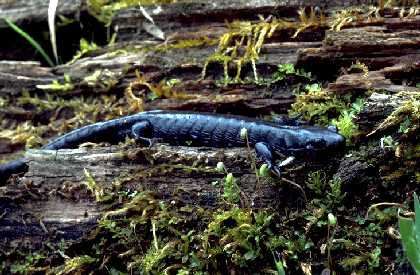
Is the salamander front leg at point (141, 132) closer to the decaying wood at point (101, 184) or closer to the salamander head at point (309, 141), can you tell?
the decaying wood at point (101, 184)

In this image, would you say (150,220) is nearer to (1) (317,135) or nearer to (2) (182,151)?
(2) (182,151)

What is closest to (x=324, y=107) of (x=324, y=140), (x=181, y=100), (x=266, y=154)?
(x=324, y=140)

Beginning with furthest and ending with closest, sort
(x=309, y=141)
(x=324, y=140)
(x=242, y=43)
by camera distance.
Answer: (x=242, y=43)
(x=309, y=141)
(x=324, y=140)

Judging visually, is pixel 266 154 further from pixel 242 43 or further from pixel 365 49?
pixel 242 43

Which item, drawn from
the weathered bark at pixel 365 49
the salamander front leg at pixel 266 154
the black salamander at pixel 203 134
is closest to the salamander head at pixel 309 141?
the black salamander at pixel 203 134

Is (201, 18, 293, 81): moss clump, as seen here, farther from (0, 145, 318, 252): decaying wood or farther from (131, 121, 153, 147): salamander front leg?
(0, 145, 318, 252): decaying wood

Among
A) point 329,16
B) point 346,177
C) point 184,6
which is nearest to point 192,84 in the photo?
point 184,6

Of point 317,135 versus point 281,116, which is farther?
point 281,116
